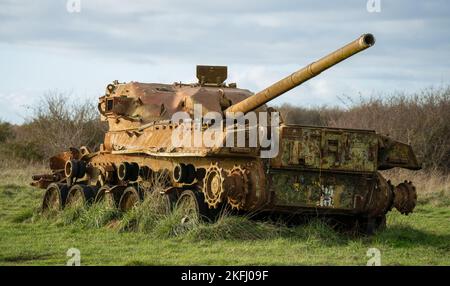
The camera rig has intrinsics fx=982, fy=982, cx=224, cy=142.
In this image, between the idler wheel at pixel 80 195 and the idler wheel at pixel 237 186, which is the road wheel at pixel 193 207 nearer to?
the idler wheel at pixel 237 186

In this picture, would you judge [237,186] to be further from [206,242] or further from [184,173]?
[184,173]

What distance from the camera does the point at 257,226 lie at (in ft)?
46.4

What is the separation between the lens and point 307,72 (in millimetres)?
13453

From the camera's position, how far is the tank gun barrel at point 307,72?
40.8 ft

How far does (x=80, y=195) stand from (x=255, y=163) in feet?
16.5

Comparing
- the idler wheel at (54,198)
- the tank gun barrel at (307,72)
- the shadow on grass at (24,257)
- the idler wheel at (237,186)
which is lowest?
the shadow on grass at (24,257)
